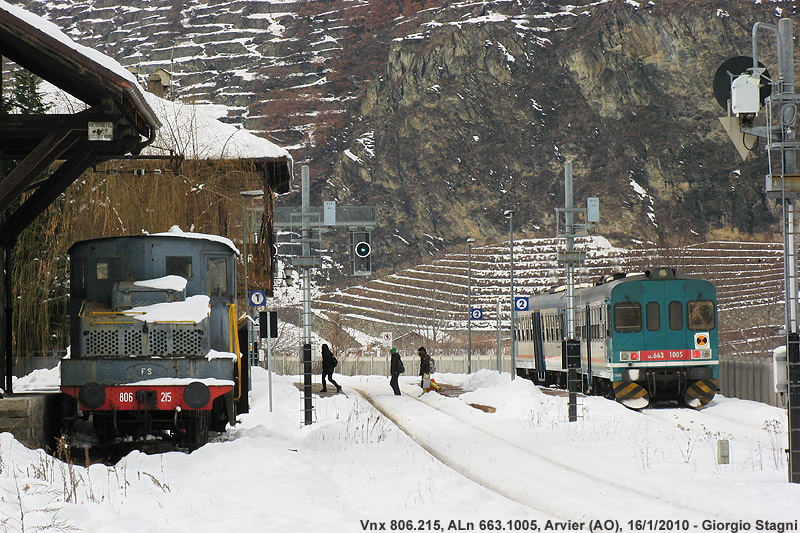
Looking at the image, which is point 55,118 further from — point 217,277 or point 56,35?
point 217,277

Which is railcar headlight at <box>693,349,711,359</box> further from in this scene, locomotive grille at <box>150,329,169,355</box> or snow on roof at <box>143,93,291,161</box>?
snow on roof at <box>143,93,291,161</box>

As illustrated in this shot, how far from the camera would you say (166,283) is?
678 inches

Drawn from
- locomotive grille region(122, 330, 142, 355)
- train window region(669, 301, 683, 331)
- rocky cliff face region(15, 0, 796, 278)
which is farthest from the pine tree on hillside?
rocky cliff face region(15, 0, 796, 278)

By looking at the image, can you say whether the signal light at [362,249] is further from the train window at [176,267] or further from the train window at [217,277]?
the train window at [176,267]

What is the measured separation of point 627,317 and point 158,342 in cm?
1400

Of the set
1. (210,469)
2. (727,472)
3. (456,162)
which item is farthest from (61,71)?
(456,162)

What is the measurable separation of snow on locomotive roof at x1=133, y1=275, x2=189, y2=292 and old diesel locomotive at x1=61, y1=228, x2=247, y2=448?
0.02 meters

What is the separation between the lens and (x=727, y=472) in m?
13.9

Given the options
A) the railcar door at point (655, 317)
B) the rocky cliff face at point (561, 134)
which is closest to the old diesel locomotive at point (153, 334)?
the railcar door at point (655, 317)

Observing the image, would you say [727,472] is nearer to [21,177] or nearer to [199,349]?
[199,349]

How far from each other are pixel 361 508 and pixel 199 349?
573 centimetres

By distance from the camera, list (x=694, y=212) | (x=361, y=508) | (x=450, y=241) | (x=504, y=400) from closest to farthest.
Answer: (x=361, y=508)
(x=504, y=400)
(x=694, y=212)
(x=450, y=241)

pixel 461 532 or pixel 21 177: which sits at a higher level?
pixel 21 177

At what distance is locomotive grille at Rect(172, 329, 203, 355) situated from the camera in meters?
16.6
